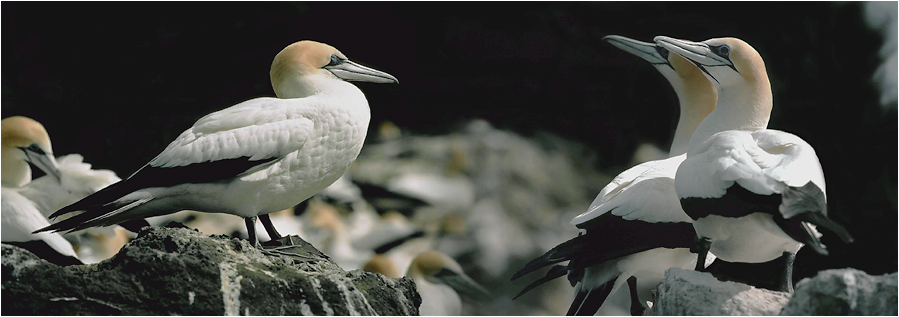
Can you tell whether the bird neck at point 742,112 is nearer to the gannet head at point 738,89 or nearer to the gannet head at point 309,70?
the gannet head at point 738,89

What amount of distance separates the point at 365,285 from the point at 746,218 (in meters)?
1.30

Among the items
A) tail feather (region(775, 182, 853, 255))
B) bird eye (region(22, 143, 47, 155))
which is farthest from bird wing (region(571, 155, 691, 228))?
bird eye (region(22, 143, 47, 155))

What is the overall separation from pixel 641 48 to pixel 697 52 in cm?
61

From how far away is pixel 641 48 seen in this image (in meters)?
4.56

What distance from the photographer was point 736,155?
3188 millimetres

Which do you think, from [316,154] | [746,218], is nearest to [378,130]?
[316,154]

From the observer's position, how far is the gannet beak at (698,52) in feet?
12.8

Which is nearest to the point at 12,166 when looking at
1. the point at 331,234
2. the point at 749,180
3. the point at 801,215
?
the point at 331,234

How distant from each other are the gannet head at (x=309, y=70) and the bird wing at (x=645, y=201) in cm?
103

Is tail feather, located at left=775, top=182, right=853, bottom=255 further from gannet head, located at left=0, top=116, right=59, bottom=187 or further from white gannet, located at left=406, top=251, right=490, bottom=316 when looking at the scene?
gannet head, located at left=0, top=116, right=59, bottom=187

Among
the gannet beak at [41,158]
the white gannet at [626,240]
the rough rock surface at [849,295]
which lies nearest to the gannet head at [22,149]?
the gannet beak at [41,158]

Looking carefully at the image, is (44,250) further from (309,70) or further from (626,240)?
(626,240)

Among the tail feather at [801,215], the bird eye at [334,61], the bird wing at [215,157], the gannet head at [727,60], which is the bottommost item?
the tail feather at [801,215]

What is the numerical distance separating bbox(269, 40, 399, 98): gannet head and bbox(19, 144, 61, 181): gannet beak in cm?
247
